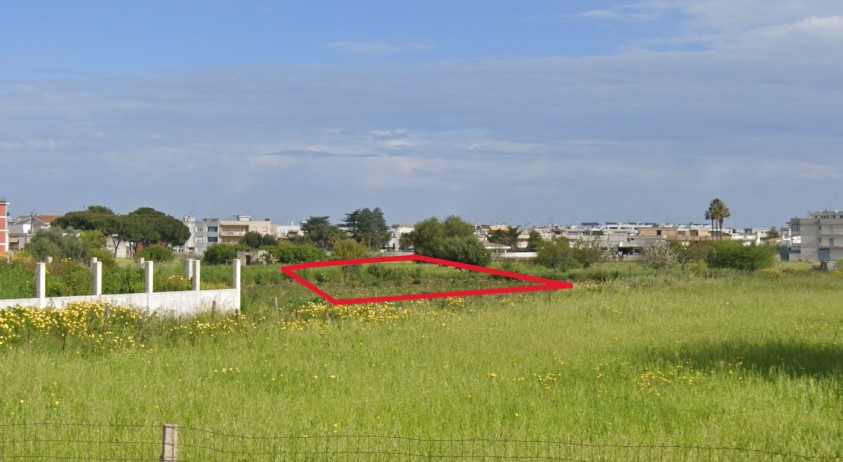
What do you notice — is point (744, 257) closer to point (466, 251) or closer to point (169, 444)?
point (466, 251)

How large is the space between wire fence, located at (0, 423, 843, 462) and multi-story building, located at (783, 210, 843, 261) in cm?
9831

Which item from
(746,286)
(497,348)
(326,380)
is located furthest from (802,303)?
(326,380)

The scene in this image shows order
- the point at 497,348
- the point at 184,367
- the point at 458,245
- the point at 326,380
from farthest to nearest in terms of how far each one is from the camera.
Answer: the point at 458,245, the point at 497,348, the point at 184,367, the point at 326,380

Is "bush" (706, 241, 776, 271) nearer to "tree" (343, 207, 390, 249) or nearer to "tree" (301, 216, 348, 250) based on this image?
"tree" (301, 216, 348, 250)

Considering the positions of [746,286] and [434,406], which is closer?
[434,406]

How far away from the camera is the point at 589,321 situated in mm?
20953

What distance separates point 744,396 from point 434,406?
3864mm

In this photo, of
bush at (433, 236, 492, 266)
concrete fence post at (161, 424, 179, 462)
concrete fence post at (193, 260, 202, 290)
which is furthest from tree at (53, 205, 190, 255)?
concrete fence post at (161, 424, 179, 462)

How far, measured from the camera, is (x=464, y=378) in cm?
1265

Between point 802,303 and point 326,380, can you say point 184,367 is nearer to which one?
point 326,380

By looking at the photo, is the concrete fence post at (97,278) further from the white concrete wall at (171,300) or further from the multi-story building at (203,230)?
the multi-story building at (203,230)

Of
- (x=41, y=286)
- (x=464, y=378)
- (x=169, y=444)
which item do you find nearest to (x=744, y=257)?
(x=41, y=286)

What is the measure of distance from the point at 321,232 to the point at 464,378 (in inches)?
3831

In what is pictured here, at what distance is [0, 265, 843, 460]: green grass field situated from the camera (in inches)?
378
